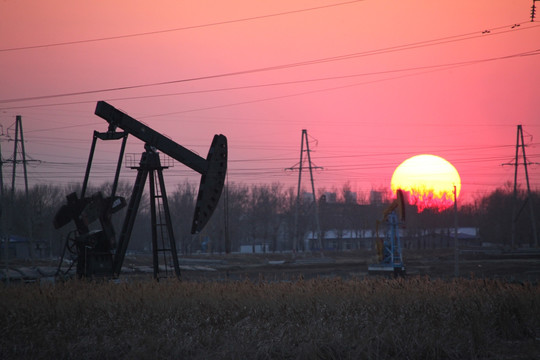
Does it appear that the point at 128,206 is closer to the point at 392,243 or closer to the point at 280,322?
the point at 280,322

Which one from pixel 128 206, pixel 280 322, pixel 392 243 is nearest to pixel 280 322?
pixel 280 322

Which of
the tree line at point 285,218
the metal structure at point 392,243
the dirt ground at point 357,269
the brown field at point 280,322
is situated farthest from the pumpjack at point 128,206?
the tree line at point 285,218

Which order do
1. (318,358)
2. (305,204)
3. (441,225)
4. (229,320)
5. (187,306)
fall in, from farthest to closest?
(305,204) → (441,225) → (187,306) → (229,320) → (318,358)

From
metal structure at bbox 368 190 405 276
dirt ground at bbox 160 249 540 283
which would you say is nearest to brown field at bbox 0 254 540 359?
dirt ground at bbox 160 249 540 283

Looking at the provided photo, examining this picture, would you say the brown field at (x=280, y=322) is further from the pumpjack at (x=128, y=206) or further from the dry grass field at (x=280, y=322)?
the pumpjack at (x=128, y=206)

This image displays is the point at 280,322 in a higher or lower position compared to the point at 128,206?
lower

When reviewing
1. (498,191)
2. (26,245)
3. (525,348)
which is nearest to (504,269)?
(525,348)

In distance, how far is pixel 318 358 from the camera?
10078 millimetres

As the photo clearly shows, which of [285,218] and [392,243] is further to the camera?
[285,218]

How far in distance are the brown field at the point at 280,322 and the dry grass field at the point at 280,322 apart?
23 millimetres

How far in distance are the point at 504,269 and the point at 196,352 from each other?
30.7 metres

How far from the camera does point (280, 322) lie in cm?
1238

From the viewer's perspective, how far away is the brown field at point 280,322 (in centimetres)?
1045

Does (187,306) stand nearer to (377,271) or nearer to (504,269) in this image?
(377,271)
